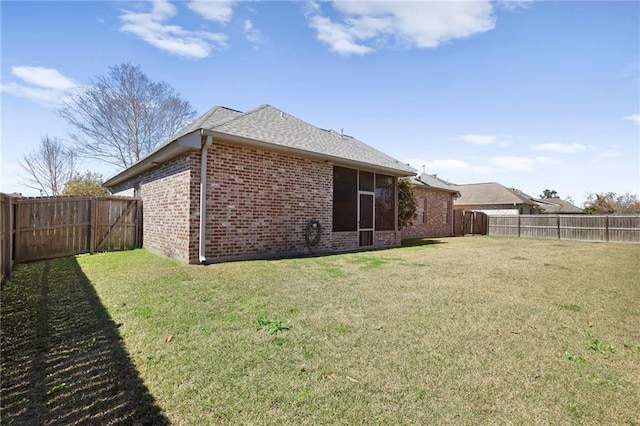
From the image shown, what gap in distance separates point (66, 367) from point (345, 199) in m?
8.75

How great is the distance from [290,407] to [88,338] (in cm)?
251

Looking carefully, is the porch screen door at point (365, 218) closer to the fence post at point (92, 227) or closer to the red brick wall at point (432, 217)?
the red brick wall at point (432, 217)

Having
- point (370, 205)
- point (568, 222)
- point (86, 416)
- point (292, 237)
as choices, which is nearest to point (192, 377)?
point (86, 416)

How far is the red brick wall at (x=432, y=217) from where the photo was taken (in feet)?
58.5

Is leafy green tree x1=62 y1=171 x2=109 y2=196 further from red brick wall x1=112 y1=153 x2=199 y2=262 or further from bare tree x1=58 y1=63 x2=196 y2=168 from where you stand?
red brick wall x1=112 y1=153 x2=199 y2=262

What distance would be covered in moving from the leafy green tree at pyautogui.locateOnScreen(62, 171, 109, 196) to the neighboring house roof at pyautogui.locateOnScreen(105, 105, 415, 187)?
Result: 38.0ft

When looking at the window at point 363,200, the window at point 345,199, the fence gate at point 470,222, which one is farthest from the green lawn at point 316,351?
the fence gate at point 470,222

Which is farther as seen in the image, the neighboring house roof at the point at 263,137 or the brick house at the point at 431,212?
the brick house at the point at 431,212

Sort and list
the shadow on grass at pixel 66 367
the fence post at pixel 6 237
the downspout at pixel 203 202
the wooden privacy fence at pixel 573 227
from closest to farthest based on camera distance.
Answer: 1. the shadow on grass at pixel 66 367
2. the fence post at pixel 6 237
3. the downspout at pixel 203 202
4. the wooden privacy fence at pixel 573 227

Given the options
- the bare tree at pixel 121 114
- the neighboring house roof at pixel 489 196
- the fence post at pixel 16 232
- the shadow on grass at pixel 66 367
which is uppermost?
the bare tree at pixel 121 114

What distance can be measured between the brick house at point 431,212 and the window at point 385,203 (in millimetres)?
4643

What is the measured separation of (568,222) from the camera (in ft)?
58.1

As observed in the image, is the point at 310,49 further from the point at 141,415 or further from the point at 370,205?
the point at 141,415

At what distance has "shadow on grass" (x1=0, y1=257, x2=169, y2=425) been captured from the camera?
209cm
